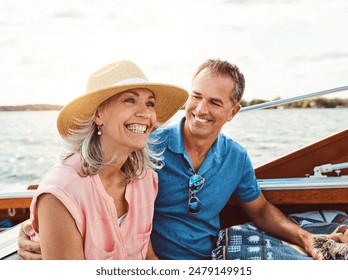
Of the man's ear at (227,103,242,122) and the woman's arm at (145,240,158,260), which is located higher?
the man's ear at (227,103,242,122)

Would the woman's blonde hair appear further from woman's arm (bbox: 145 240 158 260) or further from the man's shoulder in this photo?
the man's shoulder

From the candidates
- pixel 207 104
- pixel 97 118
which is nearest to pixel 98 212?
pixel 97 118

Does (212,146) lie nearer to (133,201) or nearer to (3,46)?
(133,201)

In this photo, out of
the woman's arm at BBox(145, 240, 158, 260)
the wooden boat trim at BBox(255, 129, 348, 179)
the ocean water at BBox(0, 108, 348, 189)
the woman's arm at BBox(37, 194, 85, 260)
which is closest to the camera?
the woman's arm at BBox(37, 194, 85, 260)

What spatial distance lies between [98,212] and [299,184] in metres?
0.71

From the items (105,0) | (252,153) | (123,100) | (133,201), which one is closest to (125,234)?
(133,201)

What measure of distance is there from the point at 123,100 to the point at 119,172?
7.4 inches

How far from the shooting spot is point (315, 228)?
126cm

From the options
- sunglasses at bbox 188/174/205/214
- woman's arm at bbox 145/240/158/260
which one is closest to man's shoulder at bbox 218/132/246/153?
sunglasses at bbox 188/174/205/214

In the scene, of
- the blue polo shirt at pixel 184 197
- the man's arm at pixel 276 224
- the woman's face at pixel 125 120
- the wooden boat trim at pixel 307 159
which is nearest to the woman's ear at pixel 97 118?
the woman's face at pixel 125 120

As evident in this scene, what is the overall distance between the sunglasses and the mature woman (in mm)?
202

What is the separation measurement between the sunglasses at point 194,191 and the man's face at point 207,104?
4.7 inches

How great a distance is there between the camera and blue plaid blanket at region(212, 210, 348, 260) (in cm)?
113

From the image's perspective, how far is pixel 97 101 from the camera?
2.91ft
